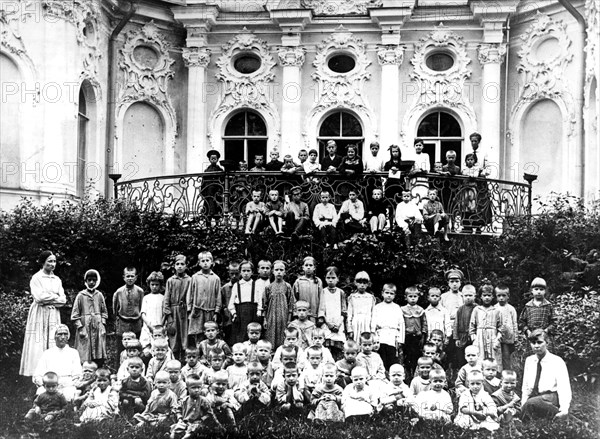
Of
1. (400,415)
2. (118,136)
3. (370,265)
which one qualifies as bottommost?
(400,415)

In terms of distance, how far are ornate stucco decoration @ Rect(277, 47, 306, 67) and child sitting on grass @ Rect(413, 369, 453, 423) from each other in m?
13.3

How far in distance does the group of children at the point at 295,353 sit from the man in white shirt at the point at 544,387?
0.70 feet

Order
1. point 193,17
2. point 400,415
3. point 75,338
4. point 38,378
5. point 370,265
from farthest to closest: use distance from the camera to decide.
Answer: point 193,17 < point 370,265 < point 75,338 < point 38,378 < point 400,415

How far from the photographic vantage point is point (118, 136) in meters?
26.2

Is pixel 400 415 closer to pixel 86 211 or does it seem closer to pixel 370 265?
pixel 370 265

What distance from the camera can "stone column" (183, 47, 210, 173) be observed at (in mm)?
26781

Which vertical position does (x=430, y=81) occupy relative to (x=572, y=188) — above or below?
above

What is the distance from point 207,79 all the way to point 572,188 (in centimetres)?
854

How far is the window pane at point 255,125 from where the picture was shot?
1076 inches

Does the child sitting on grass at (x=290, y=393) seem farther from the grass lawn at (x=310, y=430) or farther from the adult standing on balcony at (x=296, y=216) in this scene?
the adult standing on balcony at (x=296, y=216)

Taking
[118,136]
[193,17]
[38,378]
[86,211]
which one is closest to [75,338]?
[38,378]

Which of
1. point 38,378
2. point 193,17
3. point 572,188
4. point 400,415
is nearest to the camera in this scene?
point 400,415

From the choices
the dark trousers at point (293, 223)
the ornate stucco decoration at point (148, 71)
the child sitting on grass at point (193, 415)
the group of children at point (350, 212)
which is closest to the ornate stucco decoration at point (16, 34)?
the ornate stucco decoration at point (148, 71)

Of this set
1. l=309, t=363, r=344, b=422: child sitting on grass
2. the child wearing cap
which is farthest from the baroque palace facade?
l=309, t=363, r=344, b=422: child sitting on grass
